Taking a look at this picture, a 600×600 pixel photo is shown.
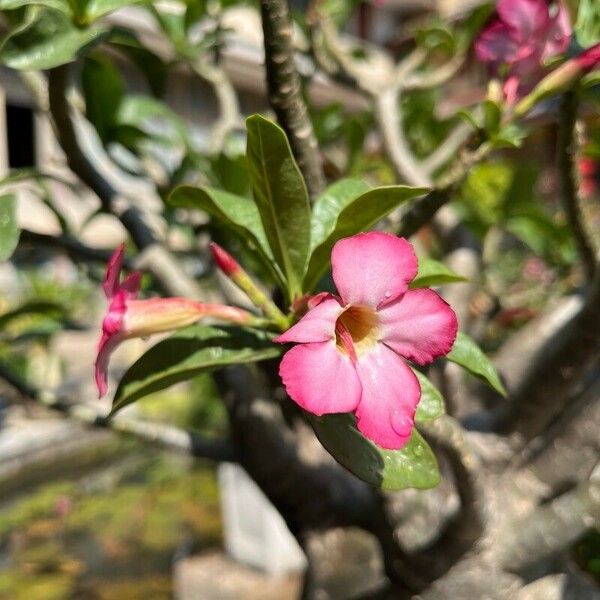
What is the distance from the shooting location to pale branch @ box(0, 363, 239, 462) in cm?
84

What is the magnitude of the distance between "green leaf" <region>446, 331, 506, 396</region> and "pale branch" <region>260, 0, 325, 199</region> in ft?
0.67

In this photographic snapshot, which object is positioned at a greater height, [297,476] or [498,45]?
[498,45]

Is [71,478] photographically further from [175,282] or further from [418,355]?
[418,355]

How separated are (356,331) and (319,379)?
0.05m

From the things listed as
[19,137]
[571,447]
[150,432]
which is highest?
[571,447]

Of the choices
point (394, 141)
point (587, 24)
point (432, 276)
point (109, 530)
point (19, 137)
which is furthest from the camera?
point (19, 137)

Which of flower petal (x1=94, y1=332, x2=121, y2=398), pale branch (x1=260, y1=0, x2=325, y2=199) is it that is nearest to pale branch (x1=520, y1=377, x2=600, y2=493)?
pale branch (x1=260, y1=0, x2=325, y2=199)

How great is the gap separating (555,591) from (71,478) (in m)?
2.85

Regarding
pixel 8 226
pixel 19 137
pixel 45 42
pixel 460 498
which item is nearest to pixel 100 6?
pixel 45 42

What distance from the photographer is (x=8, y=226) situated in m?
0.49

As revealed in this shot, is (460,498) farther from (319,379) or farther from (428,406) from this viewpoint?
(319,379)

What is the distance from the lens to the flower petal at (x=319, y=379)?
1.13ft

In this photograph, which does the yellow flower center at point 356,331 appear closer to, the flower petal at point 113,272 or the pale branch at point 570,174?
the flower petal at point 113,272

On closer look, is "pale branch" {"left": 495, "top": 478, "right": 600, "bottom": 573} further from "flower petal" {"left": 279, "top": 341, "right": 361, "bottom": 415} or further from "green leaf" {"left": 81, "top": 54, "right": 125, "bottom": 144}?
"green leaf" {"left": 81, "top": 54, "right": 125, "bottom": 144}
